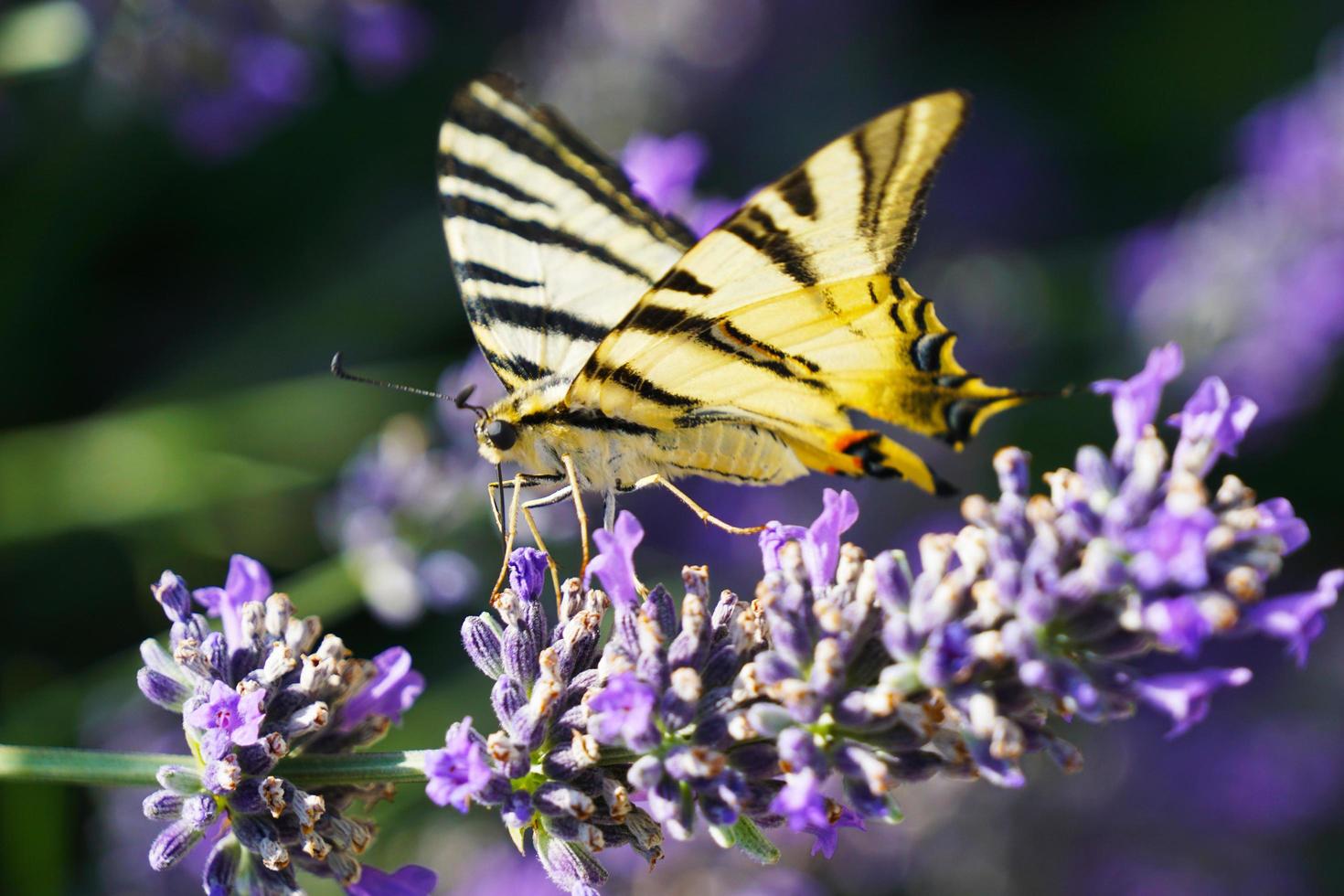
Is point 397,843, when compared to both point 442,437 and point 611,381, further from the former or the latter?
point 611,381

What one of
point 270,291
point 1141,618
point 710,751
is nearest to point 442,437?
point 270,291

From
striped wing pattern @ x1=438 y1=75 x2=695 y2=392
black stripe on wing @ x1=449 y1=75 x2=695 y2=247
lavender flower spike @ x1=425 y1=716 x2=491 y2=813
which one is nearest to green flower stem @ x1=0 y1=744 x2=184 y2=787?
lavender flower spike @ x1=425 y1=716 x2=491 y2=813

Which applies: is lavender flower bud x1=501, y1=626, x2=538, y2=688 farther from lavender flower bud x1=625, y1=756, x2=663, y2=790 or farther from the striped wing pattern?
the striped wing pattern

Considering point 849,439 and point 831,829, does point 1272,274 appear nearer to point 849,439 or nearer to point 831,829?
point 849,439

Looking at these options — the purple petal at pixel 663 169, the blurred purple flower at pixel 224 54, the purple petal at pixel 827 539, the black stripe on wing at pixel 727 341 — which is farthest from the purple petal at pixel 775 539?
the blurred purple flower at pixel 224 54

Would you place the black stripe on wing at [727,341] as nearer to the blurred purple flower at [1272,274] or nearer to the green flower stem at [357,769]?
the green flower stem at [357,769]

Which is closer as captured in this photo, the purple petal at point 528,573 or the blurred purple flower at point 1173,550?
the blurred purple flower at point 1173,550
